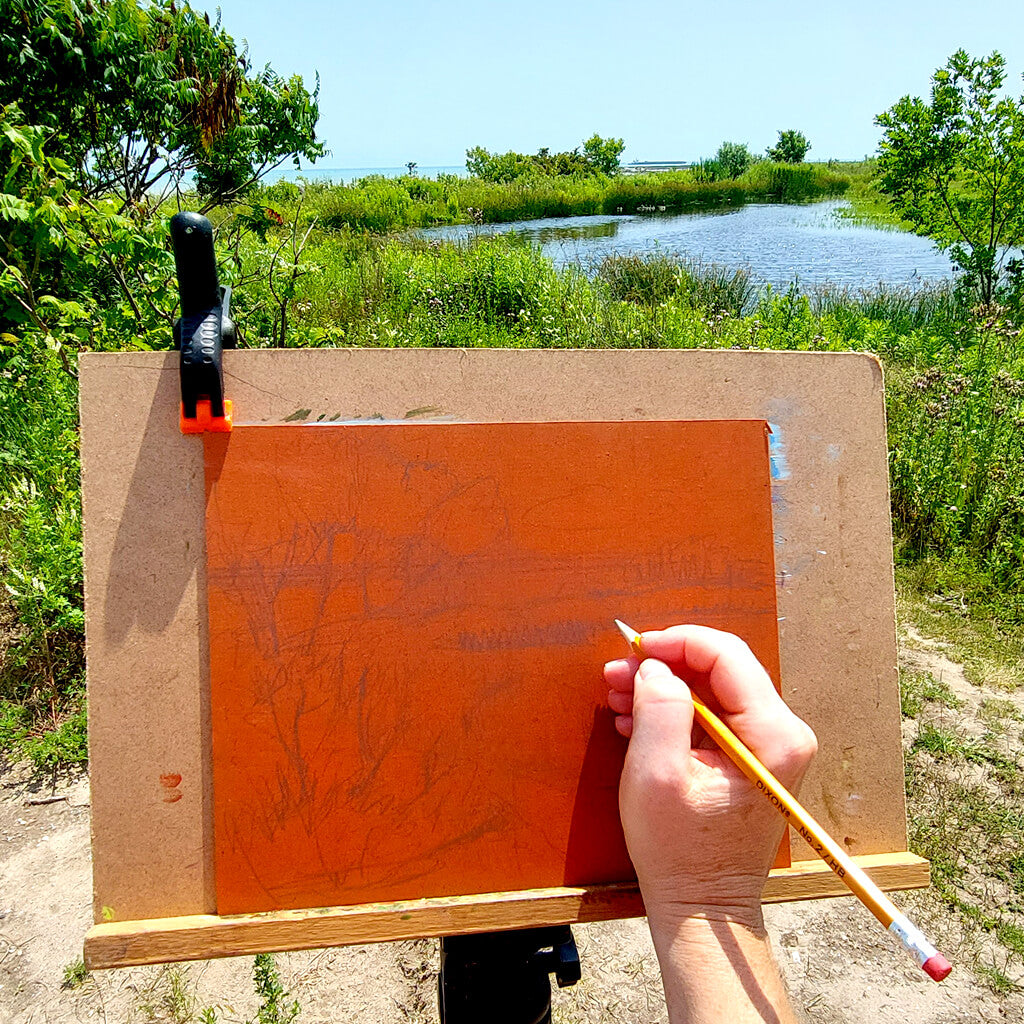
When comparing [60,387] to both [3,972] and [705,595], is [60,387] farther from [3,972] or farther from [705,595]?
[705,595]

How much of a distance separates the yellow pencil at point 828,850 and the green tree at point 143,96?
13.4 ft

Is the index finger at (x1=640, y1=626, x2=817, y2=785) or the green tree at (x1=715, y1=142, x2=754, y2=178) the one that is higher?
the green tree at (x1=715, y1=142, x2=754, y2=178)

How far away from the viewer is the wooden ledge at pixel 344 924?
3.12 feet

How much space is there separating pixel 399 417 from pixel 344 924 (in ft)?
2.28

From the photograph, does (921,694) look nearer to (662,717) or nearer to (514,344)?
(662,717)

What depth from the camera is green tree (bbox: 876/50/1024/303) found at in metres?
6.82

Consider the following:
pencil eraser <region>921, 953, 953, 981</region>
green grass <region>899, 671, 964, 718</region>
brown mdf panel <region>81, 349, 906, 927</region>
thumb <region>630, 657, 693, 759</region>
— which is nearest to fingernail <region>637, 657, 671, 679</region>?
thumb <region>630, 657, 693, 759</region>

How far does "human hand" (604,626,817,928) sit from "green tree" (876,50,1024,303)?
Result: 313 inches

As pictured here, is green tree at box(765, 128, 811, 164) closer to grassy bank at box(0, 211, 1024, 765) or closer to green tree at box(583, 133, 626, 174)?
green tree at box(583, 133, 626, 174)

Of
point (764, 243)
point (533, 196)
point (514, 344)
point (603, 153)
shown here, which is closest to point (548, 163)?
point (603, 153)

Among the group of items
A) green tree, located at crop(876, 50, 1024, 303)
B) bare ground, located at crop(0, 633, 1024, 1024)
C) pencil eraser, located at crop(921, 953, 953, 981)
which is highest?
green tree, located at crop(876, 50, 1024, 303)

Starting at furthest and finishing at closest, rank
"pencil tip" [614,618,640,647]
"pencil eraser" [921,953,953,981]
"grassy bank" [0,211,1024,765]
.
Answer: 1. "grassy bank" [0,211,1024,765]
2. "pencil tip" [614,618,640,647]
3. "pencil eraser" [921,953,953,981]

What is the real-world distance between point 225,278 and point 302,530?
276 centimetres

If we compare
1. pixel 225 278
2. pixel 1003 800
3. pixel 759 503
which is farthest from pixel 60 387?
pixel 1003 800
